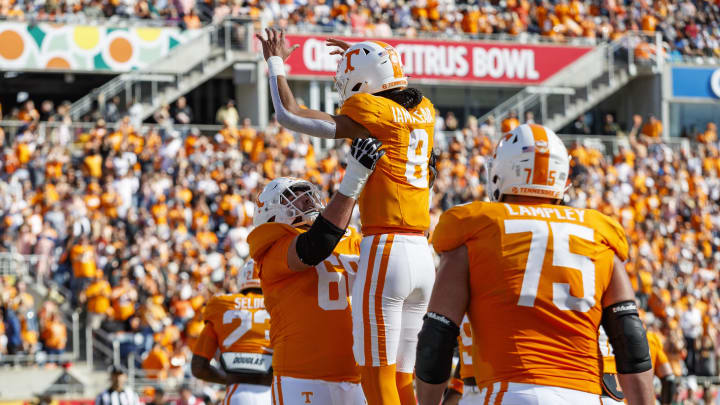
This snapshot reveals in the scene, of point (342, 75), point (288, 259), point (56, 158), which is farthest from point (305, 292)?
A: point (56, 158)

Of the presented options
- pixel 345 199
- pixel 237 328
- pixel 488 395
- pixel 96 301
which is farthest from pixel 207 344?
pixel 96 301

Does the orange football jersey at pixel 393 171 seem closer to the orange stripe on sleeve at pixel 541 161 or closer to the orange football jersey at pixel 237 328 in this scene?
the orange stripe on sleeve at pixel 541 161

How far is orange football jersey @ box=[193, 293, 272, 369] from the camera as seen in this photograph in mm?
7926

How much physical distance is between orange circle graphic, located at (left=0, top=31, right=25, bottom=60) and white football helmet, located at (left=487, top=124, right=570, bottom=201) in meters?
21.5

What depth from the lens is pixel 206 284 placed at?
685 inches

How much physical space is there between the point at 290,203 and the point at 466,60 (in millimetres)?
22495

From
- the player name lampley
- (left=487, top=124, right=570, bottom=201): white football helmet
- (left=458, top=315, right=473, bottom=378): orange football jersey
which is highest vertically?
(left=487, top=124, right=570, bottom=201): white football helmet

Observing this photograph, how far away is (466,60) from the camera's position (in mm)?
28406

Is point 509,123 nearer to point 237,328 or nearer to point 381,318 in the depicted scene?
point 237,328

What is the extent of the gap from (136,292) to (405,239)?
11508 millimetres

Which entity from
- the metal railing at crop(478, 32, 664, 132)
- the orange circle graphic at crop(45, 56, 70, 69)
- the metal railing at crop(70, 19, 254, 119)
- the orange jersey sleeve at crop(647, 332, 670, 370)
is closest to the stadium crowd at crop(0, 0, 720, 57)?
the metal railing at crop(70, 19, 254, 119)

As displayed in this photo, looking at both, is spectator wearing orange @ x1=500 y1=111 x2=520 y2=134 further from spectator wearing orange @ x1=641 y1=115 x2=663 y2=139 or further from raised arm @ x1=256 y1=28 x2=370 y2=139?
raised arm @ x1=256 y1=28 x2=370 y2=139

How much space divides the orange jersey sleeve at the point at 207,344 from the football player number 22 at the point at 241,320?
116 millimetres

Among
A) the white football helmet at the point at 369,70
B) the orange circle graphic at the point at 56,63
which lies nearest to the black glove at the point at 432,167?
the white football helmet at the point at 369,70
